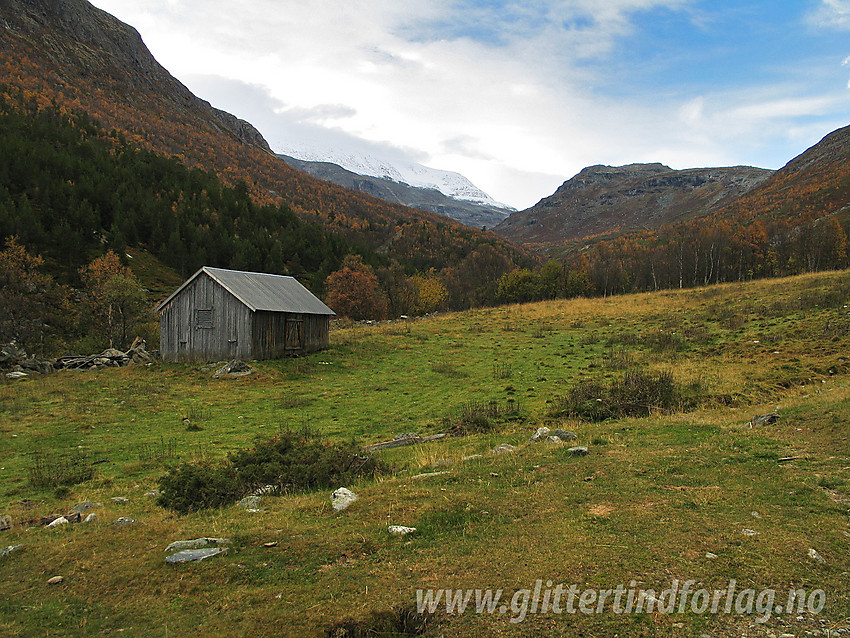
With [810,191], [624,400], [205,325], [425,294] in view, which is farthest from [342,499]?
[810,191]

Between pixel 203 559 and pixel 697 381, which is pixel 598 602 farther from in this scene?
pixel 697 381

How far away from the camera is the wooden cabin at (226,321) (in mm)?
32688

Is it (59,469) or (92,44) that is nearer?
(59,469)

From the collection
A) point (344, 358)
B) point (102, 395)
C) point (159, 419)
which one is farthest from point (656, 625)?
point (344, 358)

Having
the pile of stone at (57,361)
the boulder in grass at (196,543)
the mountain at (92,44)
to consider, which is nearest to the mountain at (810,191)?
the pile of stone at (57,361)

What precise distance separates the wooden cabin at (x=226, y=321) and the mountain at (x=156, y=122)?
65.9 m

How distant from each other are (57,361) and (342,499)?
3194 cm

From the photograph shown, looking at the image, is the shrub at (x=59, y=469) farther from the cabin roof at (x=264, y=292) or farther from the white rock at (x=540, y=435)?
the cabin roof at (x=264, y=292)

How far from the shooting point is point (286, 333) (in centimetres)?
3516

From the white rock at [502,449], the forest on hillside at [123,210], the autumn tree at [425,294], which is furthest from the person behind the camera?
the autumn tree at [425,294]

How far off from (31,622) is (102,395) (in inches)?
864

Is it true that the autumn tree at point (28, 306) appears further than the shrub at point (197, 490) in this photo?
Yes

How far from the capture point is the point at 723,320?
31.9 meters

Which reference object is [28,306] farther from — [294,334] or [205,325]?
[294,334]
